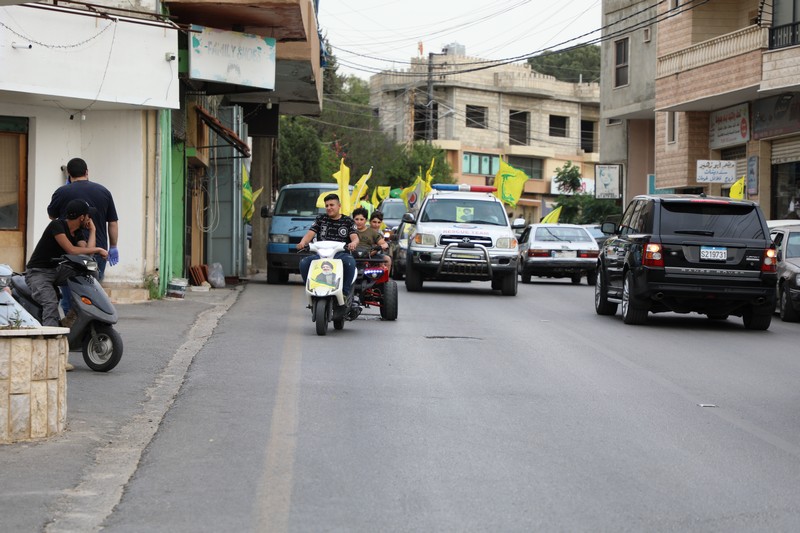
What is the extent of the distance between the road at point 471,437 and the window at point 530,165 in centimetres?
6533

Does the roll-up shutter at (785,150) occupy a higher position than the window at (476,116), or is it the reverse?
the window at (476,116)

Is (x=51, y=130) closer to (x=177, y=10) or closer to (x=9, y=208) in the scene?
(x=9, y=208)

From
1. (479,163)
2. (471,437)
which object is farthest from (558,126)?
(471,437)

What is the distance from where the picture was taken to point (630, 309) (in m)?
16.8

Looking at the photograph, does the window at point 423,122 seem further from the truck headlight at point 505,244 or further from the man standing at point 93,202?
the man standing at point 93,202

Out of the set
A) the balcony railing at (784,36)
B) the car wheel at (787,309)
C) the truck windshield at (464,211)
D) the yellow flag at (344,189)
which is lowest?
the car wheel at (787,309)

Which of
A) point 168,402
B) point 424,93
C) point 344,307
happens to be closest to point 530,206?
point 424,93

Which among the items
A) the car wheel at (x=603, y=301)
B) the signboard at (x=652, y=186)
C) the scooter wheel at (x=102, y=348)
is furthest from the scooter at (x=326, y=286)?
the signboard at (x=652, y=186)

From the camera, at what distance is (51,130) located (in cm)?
1808

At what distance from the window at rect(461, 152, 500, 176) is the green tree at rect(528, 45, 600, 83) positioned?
17.1m

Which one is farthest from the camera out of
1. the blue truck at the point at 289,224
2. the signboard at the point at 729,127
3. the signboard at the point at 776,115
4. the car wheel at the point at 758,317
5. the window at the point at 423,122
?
the window at the point at 423,122

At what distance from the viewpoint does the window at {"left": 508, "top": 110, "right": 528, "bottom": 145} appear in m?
79.1

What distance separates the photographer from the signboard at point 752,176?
105 feet

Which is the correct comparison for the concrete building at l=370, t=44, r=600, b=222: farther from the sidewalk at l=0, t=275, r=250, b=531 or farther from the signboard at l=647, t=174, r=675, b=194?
the sidewalk at l=0, t=275, r=250, b=531
